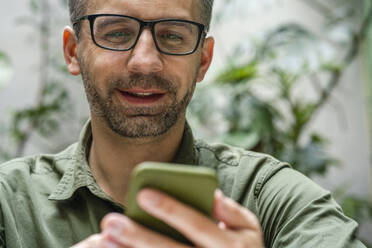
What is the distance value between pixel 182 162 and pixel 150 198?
26.1 inches

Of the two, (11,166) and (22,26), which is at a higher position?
(22,26)

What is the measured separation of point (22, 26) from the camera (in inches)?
122

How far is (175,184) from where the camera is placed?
59 cm

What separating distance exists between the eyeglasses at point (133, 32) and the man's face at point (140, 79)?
0.01 meters

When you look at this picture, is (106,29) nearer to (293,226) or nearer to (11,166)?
(11,166)

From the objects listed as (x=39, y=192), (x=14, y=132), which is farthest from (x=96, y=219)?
(x=14, y=132)

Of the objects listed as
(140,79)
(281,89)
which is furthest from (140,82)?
(281,89)

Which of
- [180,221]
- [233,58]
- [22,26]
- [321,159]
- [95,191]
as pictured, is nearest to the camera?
[180,221]

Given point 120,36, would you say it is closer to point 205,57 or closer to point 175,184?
point 205,57

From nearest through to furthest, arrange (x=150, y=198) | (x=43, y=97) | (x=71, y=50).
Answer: (x=150, y=198)
(x=71, y=50)
(x=43, y=97)

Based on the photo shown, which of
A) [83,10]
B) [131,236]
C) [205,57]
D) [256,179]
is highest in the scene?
[83,10]

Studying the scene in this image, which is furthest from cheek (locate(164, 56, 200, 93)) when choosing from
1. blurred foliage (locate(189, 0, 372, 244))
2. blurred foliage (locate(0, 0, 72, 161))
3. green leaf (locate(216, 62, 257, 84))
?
blurred foliage (locate(0, 0, 72, 161))

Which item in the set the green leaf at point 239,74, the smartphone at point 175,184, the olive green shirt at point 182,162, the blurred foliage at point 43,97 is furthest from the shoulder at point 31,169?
the blurred foliage at point 43,97

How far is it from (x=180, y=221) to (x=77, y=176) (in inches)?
25.1
